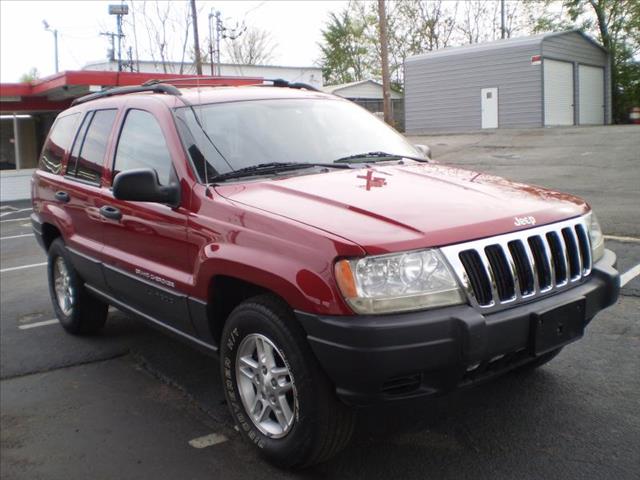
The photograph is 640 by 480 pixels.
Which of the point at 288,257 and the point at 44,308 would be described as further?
the point at 44,308

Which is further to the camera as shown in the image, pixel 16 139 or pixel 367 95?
pixel 367 95

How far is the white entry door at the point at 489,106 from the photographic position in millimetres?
27531

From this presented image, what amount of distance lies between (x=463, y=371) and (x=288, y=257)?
0.87 metres

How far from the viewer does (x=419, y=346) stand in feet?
8.84

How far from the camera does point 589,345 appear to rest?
4.62 metres

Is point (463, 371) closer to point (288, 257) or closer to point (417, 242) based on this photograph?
point (417, 242)

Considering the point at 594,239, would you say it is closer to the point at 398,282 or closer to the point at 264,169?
the point at 398,282

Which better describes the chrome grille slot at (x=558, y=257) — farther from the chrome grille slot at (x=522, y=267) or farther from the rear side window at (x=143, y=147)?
the rear side window at (x=143, y=147)

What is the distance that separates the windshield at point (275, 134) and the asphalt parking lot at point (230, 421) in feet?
4.89

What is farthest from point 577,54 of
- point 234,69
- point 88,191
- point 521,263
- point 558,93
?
point 521,263

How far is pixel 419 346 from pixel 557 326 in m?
0.77

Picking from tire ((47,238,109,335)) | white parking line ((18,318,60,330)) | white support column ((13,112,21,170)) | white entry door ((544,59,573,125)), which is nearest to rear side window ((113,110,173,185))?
tire ((47,238,109,335))

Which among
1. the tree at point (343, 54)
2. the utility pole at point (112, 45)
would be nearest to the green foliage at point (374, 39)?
the tree at point (343, 54)

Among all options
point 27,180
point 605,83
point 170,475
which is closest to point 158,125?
point 170,475
